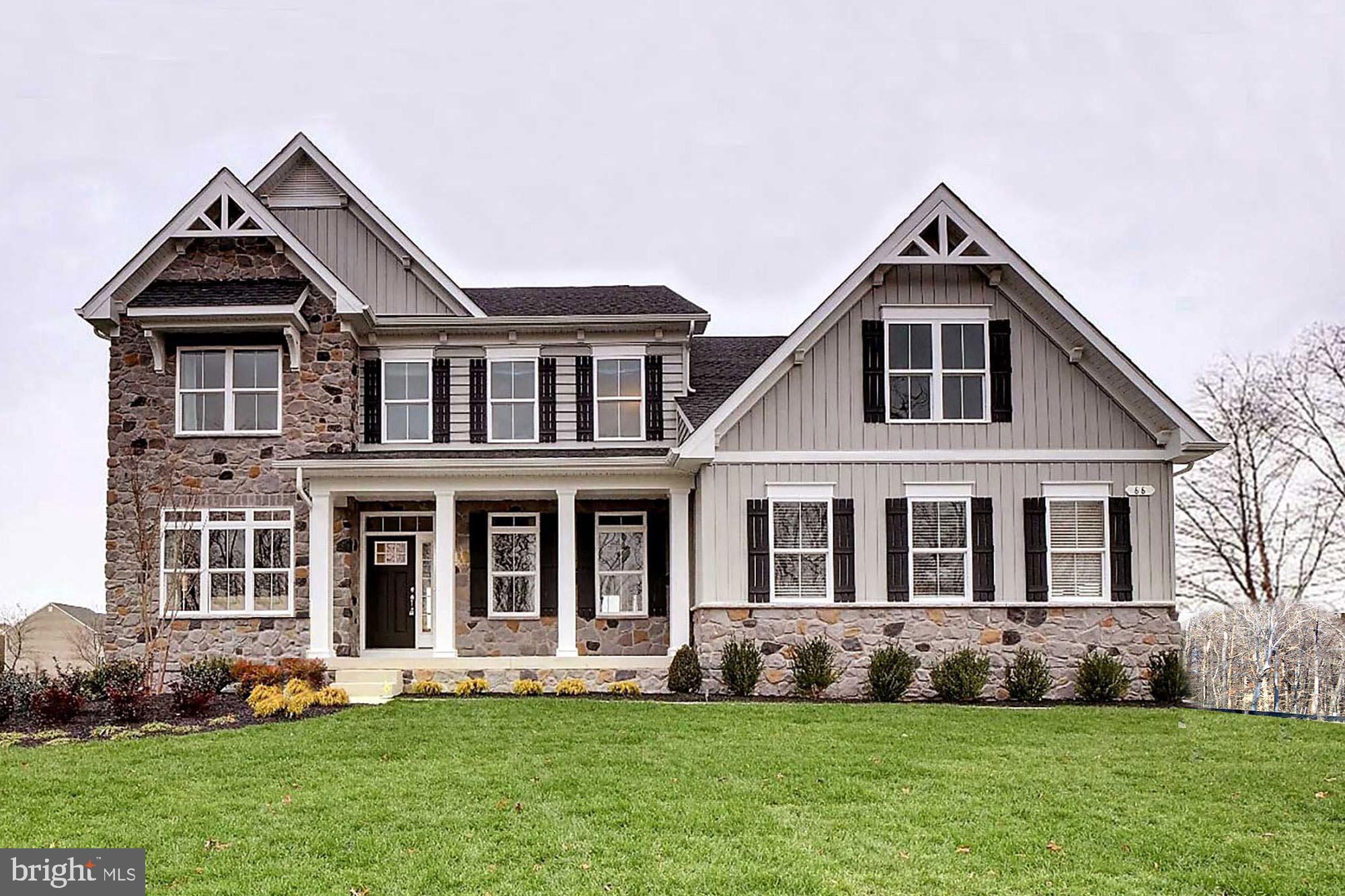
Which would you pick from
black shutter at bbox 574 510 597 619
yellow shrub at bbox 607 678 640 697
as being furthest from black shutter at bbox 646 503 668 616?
yellow shrub at bbox 607 678 640 697

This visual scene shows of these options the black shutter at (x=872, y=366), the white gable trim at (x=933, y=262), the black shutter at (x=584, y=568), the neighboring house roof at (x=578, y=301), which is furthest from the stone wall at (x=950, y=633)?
the neighboring house roof at (x=578, y=301)

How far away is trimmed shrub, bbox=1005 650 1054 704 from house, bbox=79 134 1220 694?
369 millimetres

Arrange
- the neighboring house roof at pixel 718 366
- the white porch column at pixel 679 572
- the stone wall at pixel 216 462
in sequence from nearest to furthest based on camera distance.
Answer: the white porch column at pixel 679 572
the stone wall at pixel 216 462
the neighboring house roof at pixel 718 366

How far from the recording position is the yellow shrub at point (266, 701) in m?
15.8

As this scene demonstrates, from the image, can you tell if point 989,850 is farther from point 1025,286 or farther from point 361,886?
point 1025,286

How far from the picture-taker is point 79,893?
28.0ft

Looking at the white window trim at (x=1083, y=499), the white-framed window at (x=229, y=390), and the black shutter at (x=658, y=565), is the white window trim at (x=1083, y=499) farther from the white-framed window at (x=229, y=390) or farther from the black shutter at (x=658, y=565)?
the white-framed window at (x=229, y=390)

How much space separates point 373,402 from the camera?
69.7 feet

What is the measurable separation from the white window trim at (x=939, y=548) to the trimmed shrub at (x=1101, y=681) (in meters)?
1.78

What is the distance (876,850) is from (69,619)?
75.0 ft

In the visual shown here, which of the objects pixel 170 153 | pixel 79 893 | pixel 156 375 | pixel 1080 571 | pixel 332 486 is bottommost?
pixel 79 893

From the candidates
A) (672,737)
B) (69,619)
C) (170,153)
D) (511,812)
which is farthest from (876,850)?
(69,619)

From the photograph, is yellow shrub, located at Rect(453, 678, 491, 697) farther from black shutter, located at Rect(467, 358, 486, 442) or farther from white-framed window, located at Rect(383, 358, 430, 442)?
white-framed window, located at Rect(383, 358, 430, 442)

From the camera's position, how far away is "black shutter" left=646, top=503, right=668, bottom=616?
21344 millimetres
